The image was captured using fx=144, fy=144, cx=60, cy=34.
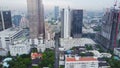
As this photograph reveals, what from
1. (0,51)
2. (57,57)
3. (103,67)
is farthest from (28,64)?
(103,67)

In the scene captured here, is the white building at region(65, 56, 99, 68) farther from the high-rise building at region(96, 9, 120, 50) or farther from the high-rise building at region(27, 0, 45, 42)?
the high-rise building at region(27, 0, 45, 42)

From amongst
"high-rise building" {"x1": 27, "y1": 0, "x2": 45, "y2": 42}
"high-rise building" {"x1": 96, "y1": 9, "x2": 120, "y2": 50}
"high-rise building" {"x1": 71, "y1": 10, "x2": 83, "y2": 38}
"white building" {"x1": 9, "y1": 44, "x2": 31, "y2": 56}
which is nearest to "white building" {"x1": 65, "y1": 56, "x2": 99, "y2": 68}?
"white building" {"x1": 9, "y1": 44, "x2": 31, "y2": 56}

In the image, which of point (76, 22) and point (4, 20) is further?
Result: point (76, 22)

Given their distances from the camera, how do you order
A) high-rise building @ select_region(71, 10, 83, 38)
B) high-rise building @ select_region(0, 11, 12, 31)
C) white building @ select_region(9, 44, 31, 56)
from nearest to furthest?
white building @ select_region(9, 44, 31, 56)
high-rise building @ select_region(0, 11, 12, 31)
high-rise building @ select_region(71, 10, 83, 38)

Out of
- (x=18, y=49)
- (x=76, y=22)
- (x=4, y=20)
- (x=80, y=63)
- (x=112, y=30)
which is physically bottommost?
(x=80, y=63)

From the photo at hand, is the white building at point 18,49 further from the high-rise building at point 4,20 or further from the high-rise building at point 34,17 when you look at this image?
the high-rise building at point 4,20

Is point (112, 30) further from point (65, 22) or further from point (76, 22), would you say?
point (76, 22)

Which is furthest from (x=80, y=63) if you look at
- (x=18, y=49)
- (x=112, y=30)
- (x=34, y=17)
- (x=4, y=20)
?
(x=4, y=20)

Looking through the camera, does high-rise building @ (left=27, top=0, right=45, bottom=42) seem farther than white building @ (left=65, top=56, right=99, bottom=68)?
Yes

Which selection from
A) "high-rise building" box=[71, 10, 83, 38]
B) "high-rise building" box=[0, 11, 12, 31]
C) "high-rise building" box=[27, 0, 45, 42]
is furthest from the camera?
"high-rise building" box=[71, 10, 83, 38]

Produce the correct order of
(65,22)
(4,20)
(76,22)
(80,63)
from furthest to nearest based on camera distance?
1. (76,22)
2. (4,20)
3. (65,22)
4. (80,63)

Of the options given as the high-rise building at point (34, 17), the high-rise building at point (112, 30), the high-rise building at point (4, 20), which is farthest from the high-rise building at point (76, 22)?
the high-rise building at point (4, 20)
